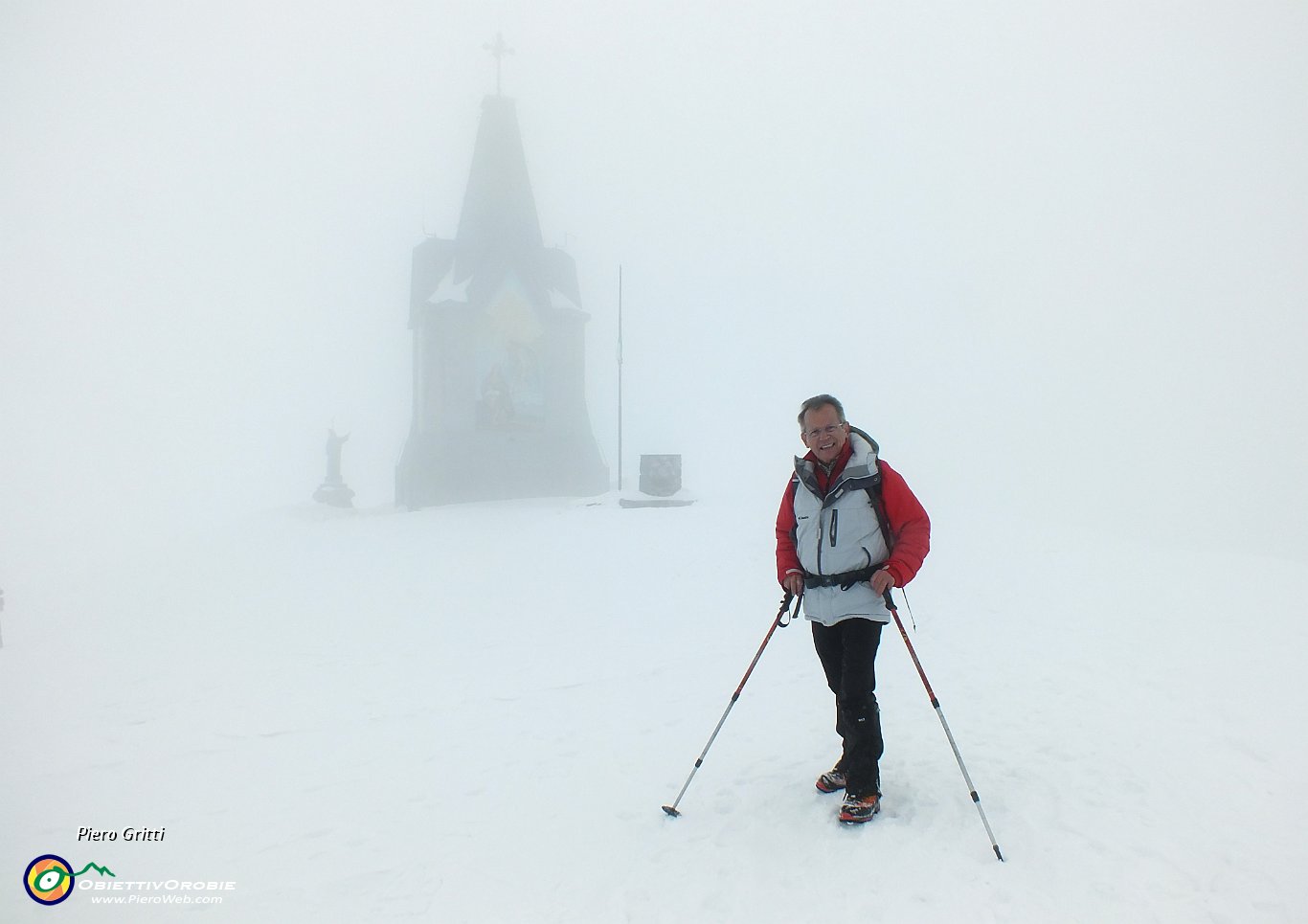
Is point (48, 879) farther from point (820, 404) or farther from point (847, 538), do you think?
point (820, 404)

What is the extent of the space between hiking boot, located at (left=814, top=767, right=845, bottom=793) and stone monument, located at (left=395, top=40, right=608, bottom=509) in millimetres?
14631

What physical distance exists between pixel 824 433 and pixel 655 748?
8.71 ft

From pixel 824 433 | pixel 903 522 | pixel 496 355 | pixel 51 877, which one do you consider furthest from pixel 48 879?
pixel 496 355

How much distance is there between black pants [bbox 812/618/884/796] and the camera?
337 centimetres

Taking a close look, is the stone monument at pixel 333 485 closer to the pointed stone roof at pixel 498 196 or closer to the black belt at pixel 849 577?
the pointed stone roof at pixel 498 196

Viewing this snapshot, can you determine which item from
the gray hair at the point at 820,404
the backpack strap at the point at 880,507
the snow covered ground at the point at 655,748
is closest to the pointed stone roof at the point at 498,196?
the snow covered ground at the point at 655,748

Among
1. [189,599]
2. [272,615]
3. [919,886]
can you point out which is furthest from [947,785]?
[189,599]

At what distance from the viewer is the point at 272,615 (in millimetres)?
8617

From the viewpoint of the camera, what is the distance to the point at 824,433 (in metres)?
3.39

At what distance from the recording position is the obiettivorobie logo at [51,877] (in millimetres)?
3393

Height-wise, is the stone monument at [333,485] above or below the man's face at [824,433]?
below

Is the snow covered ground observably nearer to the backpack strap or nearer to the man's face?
the backpack strap

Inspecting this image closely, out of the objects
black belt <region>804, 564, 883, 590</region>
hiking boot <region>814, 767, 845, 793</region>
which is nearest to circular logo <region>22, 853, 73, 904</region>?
hiking boot <region>814, 767, 845, 793</region>

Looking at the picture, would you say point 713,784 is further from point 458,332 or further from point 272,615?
point 458,332
